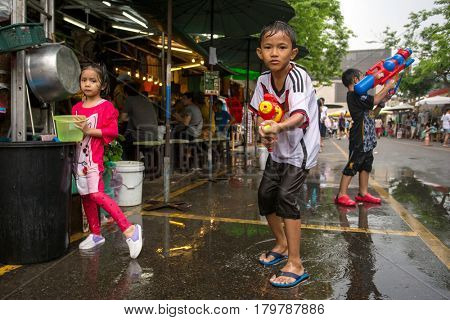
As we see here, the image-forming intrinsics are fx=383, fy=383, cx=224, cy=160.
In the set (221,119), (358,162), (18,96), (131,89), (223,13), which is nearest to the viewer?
(18,96)

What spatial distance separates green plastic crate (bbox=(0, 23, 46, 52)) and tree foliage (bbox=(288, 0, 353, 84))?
44.0 feet

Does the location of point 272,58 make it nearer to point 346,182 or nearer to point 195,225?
point 195,225

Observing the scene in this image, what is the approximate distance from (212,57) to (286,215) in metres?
5.06

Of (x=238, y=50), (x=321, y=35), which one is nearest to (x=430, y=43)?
(x=321, y=35)

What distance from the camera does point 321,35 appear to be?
76.8 ft

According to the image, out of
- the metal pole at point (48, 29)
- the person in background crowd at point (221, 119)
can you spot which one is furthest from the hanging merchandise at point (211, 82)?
the metal pole at point (48, 29)

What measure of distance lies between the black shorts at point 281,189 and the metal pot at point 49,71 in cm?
233

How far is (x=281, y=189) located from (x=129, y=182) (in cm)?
287

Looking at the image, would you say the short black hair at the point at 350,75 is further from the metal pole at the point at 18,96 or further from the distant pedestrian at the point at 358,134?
the metal pole at the point at 18,96

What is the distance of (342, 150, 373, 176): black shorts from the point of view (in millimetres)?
5508

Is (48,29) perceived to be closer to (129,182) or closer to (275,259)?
(129,182)

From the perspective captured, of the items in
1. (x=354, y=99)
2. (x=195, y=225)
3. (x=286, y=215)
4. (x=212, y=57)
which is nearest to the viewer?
(x=286, y=215)

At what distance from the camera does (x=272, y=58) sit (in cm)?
280

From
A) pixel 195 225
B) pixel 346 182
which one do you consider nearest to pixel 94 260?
pixel 195 225
